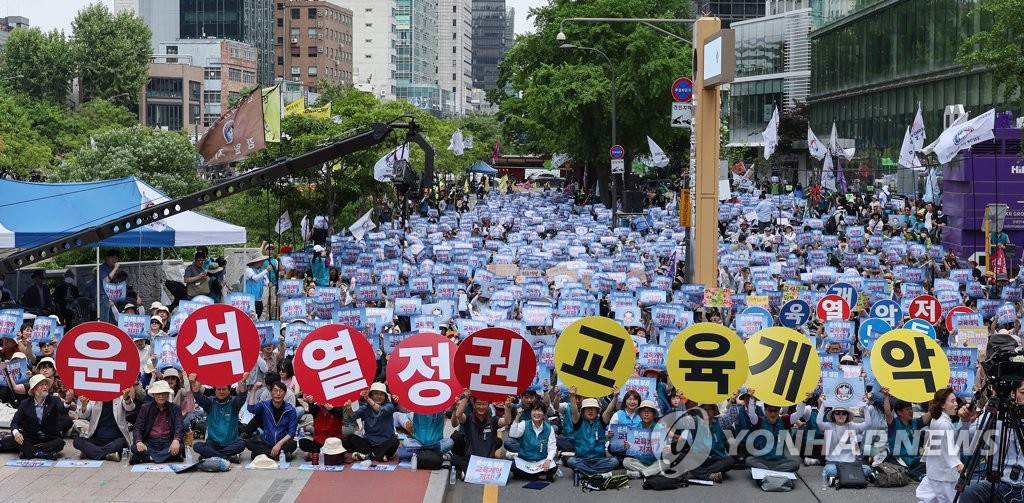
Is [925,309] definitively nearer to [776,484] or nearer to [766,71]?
[776,484]

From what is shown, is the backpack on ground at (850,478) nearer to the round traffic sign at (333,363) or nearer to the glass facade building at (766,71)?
the round traffic sign at (333,363)

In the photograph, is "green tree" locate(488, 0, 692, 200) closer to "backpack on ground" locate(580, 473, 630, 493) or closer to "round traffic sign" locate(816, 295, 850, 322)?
"round traffic sign" locate(816, 295, 850, 322)

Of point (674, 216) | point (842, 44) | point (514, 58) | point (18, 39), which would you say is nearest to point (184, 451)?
point (674, 216)

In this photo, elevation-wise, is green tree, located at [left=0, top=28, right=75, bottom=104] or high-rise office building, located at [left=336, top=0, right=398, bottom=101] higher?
high-rise office building, located at [left=336, top=0, right=398, bottom=101]

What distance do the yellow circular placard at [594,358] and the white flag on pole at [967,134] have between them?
19579 millimetres

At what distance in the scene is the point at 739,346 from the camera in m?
14.7

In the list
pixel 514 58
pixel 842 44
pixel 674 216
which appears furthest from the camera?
pixel 842 44

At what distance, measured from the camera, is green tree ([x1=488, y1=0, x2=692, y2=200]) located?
59906 mm

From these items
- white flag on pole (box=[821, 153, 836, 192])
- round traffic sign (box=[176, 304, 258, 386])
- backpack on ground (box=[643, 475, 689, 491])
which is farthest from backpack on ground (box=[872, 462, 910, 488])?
white flag on pole (box=[821, 153, 836, 192])

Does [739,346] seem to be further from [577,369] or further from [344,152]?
[344,152]

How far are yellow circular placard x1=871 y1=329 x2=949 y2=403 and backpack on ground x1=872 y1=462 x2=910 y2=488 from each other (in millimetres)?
785

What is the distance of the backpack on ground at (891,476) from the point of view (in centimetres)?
1466

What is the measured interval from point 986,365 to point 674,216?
123 ft

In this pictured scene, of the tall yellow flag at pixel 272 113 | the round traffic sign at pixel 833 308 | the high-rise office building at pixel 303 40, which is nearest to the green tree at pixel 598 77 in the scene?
the tall yellow flag at pixel 272 113
